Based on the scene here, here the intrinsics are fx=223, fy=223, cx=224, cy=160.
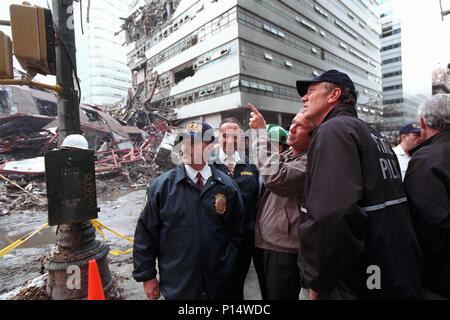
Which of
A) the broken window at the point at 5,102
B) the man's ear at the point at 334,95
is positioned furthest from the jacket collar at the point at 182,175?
the broken window at the point at 5,102

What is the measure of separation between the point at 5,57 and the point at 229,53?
21441 millimetres

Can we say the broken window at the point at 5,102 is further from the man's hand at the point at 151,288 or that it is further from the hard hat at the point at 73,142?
Result: the man's hand at the point at 151,288

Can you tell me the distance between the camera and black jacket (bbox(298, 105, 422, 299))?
113cm

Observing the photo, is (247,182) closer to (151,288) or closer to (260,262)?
(260,262)

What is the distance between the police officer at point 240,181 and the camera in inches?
90.0

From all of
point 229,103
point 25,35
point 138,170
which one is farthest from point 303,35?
point 25,35

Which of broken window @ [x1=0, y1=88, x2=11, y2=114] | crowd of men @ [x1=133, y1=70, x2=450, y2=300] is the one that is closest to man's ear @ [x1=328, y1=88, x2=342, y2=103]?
crowd of men @ [x1=133, y1=70, x2=450, y2=300]

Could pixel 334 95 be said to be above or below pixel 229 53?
below

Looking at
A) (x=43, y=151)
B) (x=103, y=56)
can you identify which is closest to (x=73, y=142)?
(x=43, y=151)

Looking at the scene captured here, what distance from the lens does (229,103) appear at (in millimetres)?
21547

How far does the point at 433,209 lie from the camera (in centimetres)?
140

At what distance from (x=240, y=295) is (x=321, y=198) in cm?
166
